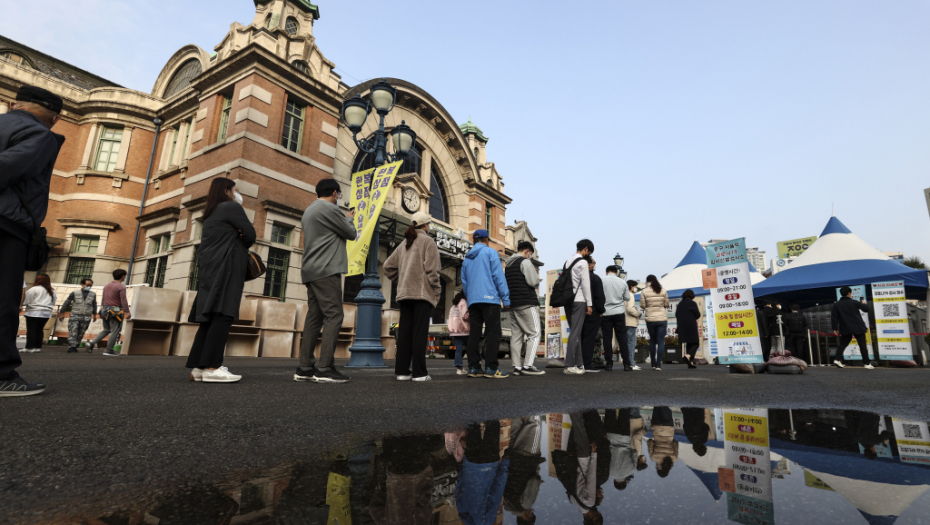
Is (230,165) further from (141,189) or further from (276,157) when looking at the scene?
(141,189)

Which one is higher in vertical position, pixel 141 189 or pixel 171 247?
pixel 141 189

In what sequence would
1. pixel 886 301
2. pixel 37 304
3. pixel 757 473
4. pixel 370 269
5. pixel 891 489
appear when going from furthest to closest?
pixel 886 301 < pixel 37 304 < pixel 370 269 < pixel 757 473 < pixel 891 489

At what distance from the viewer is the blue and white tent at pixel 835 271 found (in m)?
13.2

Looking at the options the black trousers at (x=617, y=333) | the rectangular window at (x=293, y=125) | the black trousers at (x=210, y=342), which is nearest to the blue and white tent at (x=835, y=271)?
the black trousers at (x=617, y=333)

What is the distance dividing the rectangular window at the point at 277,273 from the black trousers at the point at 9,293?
11.4 metres

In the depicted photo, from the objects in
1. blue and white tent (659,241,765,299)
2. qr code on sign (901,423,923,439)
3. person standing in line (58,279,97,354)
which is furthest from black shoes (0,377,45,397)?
blue and white tent (659,241,765,299)

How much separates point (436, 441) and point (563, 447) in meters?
0.50

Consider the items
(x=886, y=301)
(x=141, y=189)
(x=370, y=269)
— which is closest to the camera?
(x=370, y=269)

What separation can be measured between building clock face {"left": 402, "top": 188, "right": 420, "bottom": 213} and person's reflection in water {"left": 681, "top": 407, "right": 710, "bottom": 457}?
1635 centimetres

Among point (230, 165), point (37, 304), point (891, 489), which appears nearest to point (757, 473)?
point (891, 489)

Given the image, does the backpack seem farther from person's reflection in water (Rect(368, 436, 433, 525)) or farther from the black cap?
the black cap

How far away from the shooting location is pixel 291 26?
54.2ft

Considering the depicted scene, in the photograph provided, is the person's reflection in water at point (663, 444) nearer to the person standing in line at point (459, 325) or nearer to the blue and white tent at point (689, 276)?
the person standing in line at point (459, 325)

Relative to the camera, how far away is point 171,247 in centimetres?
1501
